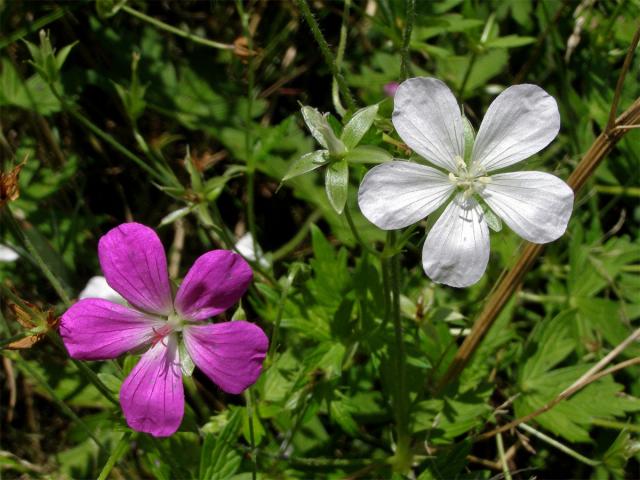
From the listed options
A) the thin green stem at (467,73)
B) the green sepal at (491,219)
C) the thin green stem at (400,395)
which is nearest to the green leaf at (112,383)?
the thin green stem at (400,395)

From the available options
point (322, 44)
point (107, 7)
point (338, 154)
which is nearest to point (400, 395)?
point (338, 154)

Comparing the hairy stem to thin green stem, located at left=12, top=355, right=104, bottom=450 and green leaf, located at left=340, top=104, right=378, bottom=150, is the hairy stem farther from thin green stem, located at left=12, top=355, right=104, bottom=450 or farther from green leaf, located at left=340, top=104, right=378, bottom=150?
thin green stem, located at left=12, top=355, right=104, bottom=450

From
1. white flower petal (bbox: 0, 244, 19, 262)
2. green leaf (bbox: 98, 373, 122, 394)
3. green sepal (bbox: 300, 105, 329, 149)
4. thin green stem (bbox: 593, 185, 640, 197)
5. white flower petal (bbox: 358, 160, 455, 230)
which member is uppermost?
green sepal (bbox: 300, 105, 329, 149)

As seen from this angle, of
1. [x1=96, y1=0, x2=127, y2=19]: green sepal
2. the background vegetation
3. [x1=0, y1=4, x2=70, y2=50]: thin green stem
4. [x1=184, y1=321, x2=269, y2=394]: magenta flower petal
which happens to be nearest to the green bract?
the background vegetation

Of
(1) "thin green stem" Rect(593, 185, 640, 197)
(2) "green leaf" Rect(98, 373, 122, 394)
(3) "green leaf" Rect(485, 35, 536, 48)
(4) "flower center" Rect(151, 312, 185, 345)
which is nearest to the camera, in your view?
(4) "flower center" Rect(151, 312, 185, 345)

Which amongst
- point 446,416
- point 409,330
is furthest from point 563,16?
point 446,416

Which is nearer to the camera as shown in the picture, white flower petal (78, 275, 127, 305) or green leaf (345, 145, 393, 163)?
green leaf (345, 145, 393, 163)

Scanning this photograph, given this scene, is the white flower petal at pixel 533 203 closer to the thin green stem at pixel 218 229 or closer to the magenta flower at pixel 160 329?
the magenta flower at pixel 160 329

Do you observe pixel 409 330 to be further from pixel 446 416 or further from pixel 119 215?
pixel 119 215
